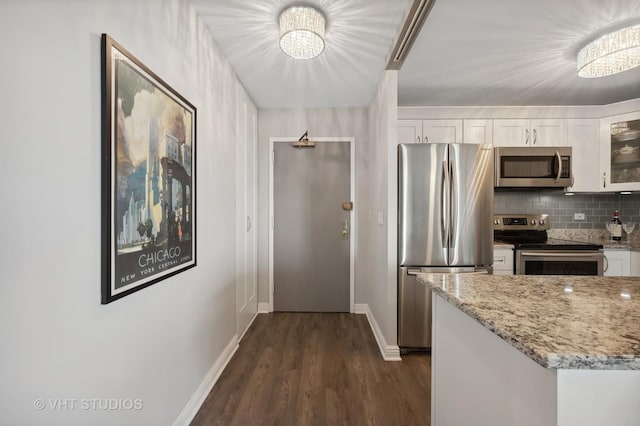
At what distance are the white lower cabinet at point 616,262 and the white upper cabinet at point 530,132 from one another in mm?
1206

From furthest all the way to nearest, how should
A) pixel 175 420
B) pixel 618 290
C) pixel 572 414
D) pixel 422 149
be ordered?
pixel 422 149
pixel 175 420
pixel 618 290
pixel 572 414

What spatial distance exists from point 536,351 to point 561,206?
3.68 m

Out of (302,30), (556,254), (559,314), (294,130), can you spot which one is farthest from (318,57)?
(556,254)

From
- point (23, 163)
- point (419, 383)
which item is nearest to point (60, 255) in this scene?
point (23, 163)

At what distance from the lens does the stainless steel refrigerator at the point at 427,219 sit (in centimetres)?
244

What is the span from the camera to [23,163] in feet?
2.48

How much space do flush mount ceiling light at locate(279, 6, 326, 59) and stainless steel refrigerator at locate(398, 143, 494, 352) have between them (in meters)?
1.11

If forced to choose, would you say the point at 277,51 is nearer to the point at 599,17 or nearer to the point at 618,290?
the point at 599,17

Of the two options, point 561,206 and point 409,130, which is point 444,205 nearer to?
point 409,130

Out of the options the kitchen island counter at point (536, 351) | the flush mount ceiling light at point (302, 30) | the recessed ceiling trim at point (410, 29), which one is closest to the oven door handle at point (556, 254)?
the kitchen island counter at point (536, 351)

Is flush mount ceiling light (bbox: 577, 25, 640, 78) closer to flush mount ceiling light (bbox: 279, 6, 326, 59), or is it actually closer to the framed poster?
flush mount ceiling light (bbox: 279, 6, 326, 59)

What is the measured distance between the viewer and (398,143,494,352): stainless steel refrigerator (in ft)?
8.00

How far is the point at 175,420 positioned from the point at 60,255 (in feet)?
A: 3.77

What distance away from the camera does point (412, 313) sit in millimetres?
2453
